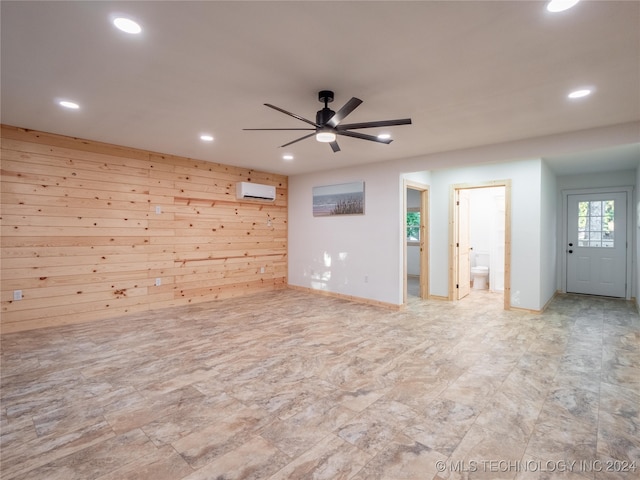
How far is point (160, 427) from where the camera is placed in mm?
2158

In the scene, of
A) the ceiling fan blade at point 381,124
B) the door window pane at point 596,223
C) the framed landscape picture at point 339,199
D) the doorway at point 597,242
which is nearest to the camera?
the ceiling fan blade at point 381,124

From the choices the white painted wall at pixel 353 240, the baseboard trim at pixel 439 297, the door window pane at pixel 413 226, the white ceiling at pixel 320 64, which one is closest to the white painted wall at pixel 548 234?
the baseboard trim at pixel 439 297

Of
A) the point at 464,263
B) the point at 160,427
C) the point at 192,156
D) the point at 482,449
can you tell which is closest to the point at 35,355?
the point at 160,427

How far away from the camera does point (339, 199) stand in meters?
6.29

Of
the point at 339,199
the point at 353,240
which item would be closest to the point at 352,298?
the point at 353,240

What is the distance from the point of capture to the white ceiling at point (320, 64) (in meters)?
1.87

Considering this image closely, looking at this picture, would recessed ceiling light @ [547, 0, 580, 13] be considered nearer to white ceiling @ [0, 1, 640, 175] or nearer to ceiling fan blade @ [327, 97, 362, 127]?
white ceiling @ [0, 1, 640, 175]

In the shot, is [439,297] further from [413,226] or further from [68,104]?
[68,104]

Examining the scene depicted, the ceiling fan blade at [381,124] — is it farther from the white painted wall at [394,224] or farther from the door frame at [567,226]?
the door frame at [567,226]

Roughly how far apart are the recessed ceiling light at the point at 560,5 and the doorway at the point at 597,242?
6.12 metres

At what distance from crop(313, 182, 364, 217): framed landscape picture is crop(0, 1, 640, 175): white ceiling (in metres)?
2.11

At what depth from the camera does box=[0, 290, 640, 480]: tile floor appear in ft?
6.00

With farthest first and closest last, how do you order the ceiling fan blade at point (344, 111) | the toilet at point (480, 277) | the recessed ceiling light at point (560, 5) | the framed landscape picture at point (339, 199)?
1. the toilet at point (480, 277)
2. the framed landscape picture at point (339, 199)
3. the ceiling fan blade at point (344, 111)
4. the recessed ceiling light at point (560, 5)

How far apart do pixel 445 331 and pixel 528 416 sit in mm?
1930
